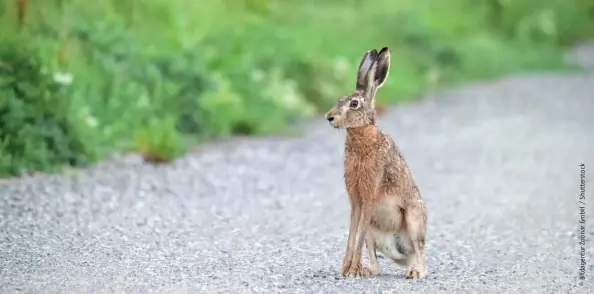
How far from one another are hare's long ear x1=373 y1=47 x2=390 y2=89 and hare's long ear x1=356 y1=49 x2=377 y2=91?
4 centimetres

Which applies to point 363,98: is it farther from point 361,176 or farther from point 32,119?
point 32,119

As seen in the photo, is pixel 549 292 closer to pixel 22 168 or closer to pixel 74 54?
pixel 22 168

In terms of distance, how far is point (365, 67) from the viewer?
23.3 ft

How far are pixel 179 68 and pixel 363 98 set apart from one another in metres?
5.40

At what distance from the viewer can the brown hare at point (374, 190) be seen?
6.95 meters

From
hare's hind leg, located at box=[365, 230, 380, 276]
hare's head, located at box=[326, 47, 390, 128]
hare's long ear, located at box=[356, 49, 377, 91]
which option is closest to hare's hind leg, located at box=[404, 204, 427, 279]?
hare's hind leg, located at box=[365, 230, 380, 276]

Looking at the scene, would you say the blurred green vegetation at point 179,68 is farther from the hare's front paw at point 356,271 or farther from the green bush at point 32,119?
the hare's front paw at point 356,271

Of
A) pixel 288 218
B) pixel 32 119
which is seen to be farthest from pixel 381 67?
pixel 32 119

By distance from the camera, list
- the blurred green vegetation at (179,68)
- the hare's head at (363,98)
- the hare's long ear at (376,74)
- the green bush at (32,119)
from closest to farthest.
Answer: the hare's head at (363,98)
the hare's long ear at (376,74)
the green bush at (32,119)
the blurred green vegetation at (179,68)

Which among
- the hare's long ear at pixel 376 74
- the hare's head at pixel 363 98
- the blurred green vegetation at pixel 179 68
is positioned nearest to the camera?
the hare's head at pixel 363 98

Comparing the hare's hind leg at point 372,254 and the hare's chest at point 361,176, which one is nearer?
the hare's chest at point 361,176

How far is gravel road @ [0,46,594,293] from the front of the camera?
22.9 ft

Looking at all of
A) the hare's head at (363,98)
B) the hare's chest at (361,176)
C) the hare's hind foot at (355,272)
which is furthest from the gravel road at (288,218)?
the hare's head at (363,98)

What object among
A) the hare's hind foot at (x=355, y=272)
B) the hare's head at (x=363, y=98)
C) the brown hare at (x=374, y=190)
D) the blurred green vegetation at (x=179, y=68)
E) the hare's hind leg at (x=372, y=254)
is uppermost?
the blurred green vegetation at (x=179, y=68)
